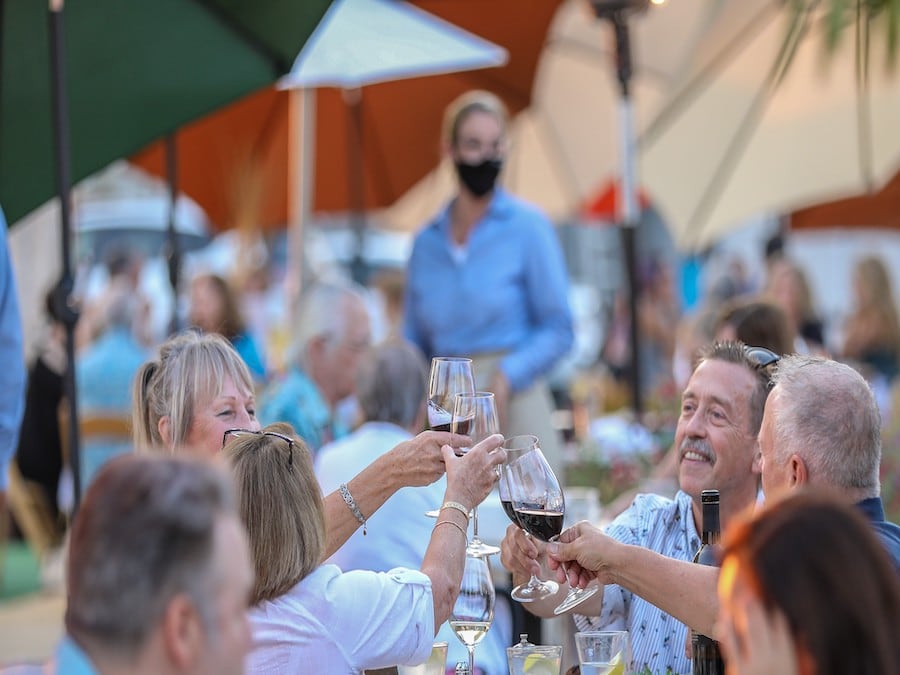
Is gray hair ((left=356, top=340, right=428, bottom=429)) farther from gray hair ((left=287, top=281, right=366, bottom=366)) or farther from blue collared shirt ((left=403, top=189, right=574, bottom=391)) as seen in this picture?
gray hair ((left=287, top=281, right=366, bottom=366))

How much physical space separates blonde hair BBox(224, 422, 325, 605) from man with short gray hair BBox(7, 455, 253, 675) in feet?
2.49

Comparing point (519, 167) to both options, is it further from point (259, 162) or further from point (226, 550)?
point (226, 550)

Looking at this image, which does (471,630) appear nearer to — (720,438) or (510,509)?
(510,509)

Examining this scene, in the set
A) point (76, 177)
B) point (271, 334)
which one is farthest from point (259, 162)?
point (76, 177)

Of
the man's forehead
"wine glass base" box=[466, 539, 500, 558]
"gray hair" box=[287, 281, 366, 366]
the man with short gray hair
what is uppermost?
"gray hair" box=[287, 281, 366, 366]

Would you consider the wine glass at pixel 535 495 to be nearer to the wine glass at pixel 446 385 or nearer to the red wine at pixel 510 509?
the red wine at pixel 510 509

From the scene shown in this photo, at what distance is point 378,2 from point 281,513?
16.6 feet

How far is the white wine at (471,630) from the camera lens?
9.03ft

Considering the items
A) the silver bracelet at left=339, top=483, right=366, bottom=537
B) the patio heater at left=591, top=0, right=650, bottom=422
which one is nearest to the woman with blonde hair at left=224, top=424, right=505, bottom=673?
the silver bracelet at left=339, top=483, right=366, bottom=537

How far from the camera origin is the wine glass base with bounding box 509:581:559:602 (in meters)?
2.77

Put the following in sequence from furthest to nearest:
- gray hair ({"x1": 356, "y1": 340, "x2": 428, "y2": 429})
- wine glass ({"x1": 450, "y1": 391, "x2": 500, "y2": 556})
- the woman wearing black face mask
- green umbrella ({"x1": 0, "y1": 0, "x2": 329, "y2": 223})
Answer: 1. the woman wearing black face mask
2. green umbrella ({"x1": 0, "y1": 0, "x2": 329, "y2": 223})
3. gray hair ({"x1": 356, "y1": 340, "x2": 428, "y2": 429})
4. wine glass ({"x1": 450, "y1": 391, "x2": 500, "y2": 556})

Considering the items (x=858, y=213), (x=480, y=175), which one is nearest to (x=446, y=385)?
(x=480, y=175)

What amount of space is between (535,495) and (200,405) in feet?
3.32

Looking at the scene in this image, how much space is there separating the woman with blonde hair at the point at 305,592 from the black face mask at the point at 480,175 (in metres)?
2.76
